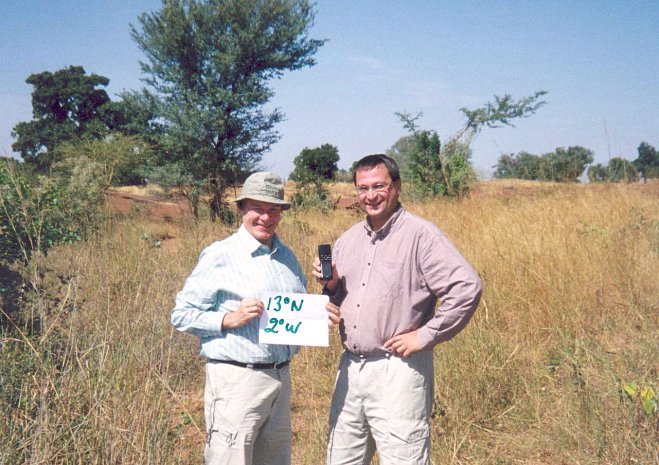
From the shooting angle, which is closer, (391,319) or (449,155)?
(391,319)

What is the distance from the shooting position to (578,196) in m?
9.41

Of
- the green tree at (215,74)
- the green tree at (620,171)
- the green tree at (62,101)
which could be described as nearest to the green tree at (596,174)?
the green tree at (620,171)

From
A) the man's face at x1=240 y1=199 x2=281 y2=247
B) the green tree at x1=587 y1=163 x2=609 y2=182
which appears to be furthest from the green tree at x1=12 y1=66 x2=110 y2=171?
the man's face at x1=240 y1=199 x2=281 y2=247

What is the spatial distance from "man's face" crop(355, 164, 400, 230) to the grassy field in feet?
4.34

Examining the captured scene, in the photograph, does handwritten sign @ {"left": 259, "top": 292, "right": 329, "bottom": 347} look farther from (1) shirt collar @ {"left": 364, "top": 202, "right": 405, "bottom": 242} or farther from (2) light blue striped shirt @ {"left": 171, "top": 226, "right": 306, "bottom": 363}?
(1) shirt collar @ {"left": 364, "top": 202, "right": 405, "bottom": 242}

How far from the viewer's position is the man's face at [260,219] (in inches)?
97.4

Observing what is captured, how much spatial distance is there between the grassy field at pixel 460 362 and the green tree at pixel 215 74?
24.5ft

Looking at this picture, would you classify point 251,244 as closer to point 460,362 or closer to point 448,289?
point 448,289

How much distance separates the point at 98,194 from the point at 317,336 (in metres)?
5.44

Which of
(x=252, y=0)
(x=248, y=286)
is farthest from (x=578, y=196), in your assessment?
(x=252, y=0)

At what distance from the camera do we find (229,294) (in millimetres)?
2402

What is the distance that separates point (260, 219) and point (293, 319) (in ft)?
1.63

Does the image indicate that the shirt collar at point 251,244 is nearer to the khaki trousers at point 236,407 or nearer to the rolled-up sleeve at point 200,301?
the rolled-up sleeve at point 200,301

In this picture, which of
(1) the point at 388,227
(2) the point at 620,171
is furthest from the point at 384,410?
(2) the point at 620,171
